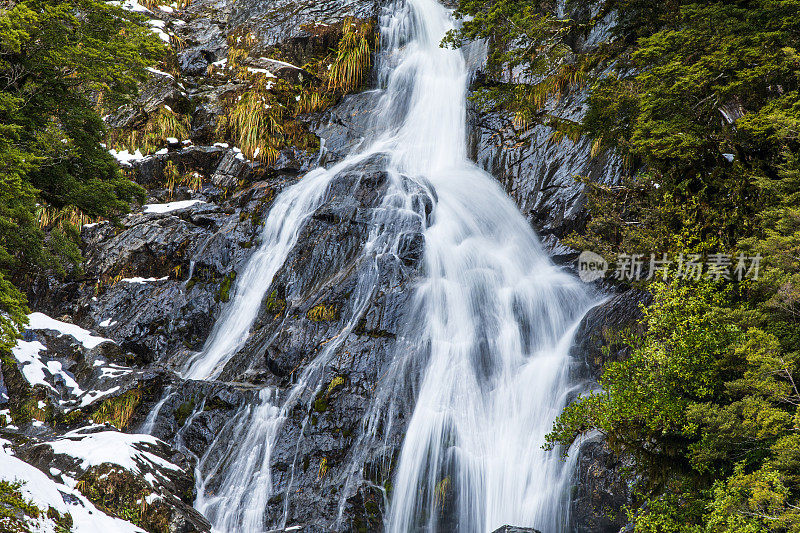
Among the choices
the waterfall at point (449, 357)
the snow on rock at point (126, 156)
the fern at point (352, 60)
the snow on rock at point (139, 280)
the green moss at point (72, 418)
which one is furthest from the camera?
the fern at point (352, 60)

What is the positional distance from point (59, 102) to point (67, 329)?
6456 millimetres

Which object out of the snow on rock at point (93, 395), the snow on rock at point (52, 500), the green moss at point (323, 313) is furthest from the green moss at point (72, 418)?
the snow on rock at point (52, 500)

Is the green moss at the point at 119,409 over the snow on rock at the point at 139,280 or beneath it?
beneath

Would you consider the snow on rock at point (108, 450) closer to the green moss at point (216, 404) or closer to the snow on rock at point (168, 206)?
the green moss at point (216, 404)

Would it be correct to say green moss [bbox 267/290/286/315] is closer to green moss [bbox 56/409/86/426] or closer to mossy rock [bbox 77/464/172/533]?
green moss [bbox 56/409/86/426]

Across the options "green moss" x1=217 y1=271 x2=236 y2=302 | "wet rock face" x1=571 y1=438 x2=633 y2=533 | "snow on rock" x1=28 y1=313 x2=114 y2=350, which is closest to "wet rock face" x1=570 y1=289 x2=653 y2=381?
"wet rock face" x1=571 y1=438 x2=633 y2=533

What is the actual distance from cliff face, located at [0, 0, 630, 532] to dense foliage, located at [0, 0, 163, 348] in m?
1.97

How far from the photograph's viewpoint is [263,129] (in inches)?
748

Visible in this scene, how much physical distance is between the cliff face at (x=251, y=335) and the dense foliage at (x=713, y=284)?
119cm

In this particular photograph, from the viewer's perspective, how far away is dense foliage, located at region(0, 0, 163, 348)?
8.26 meters

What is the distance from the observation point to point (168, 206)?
692 inches

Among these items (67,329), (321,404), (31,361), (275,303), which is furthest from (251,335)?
(31,361)

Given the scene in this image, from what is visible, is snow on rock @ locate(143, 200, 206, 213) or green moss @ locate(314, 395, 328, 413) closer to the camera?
green moss @ locate(314, 395, 328, 413)

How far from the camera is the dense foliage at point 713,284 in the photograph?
6180 mm
